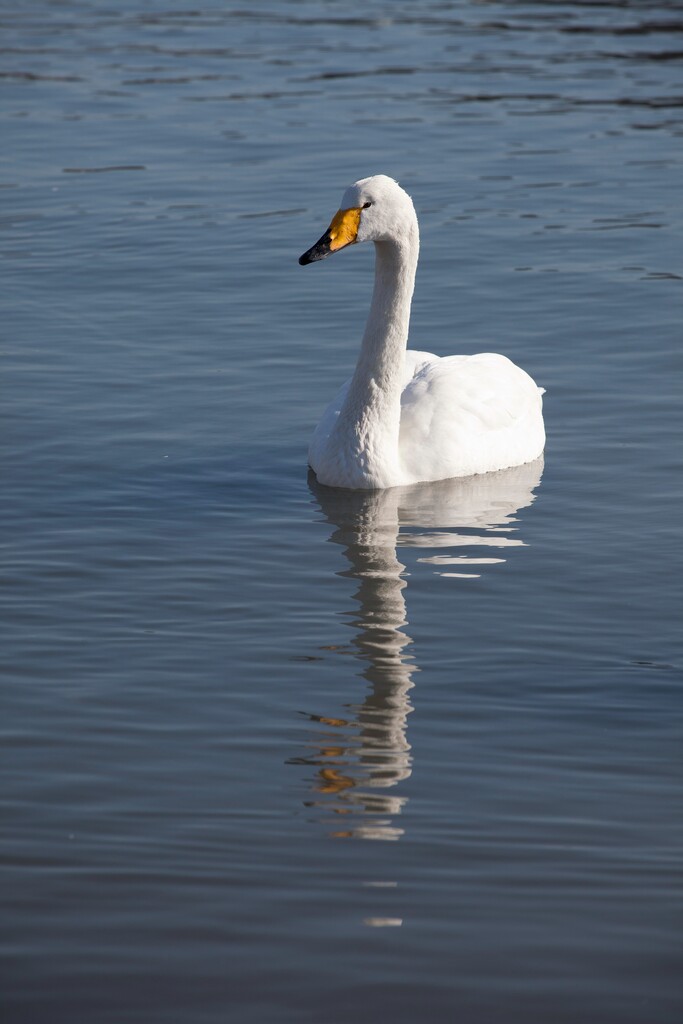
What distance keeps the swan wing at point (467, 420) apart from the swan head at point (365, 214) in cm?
118

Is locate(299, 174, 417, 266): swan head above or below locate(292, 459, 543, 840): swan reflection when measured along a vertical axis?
above

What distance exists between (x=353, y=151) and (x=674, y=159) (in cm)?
355

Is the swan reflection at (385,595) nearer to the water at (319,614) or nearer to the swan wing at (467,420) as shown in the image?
the water at (319,614)

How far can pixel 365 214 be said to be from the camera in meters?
10.1

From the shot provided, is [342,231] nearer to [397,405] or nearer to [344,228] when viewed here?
[344,228]

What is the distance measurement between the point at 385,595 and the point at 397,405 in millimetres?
2148

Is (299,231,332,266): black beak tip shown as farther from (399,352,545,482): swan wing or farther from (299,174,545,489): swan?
(399,352,545,482): swan wing

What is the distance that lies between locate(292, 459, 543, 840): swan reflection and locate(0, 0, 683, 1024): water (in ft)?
0.08

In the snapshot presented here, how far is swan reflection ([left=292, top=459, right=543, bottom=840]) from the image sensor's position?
21.3 ft

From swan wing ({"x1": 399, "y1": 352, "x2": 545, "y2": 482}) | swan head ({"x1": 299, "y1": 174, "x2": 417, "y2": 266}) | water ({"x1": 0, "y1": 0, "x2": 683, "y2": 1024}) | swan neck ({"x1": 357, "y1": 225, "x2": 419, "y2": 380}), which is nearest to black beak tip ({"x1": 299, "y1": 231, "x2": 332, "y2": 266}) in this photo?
swan head ({"x1": 299, "y1": 174, "x2": 417, "y2": 266})

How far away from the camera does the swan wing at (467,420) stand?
10.6 metres

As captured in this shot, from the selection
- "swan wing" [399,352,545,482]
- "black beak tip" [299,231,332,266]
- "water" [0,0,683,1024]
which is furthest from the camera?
"swan wing" [399,352,545,482]

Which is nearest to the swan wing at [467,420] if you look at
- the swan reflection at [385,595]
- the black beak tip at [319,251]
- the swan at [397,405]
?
the swan at [397,405]

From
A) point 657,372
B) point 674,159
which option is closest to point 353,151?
point 674,159
